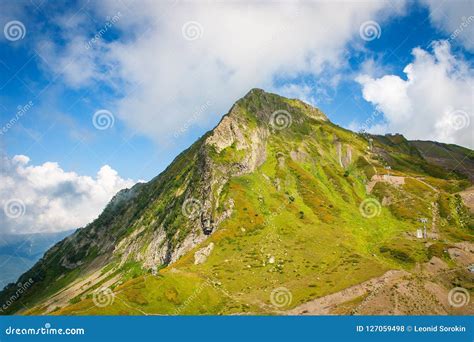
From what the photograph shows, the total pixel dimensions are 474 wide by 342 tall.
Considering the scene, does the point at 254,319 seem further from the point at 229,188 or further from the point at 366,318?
the point at 229,188

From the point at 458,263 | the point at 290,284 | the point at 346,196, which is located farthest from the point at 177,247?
the point at 458,263

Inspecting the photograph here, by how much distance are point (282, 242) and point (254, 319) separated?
164ft

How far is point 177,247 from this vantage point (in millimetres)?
151500
